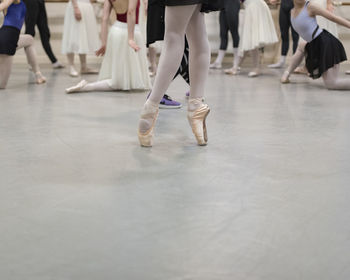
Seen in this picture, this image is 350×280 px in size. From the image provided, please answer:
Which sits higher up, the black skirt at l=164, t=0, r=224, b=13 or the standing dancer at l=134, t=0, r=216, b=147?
the black skirt at l=164, t=0, r=224, b=13

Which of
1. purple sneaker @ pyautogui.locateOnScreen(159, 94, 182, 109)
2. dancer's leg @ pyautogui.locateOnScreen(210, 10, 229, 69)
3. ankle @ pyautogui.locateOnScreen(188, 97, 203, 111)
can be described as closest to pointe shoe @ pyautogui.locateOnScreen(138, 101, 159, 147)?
ankle @ pyautogui.locateOnScreen(188, 97, 203, 111)

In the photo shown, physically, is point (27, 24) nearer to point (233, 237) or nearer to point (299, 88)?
point (299, 88)

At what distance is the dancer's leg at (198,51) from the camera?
2094 mm

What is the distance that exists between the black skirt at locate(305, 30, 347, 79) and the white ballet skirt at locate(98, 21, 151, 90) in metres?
1.27

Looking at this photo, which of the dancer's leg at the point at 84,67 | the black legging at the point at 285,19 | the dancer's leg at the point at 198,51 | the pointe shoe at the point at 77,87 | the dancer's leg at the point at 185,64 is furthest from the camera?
the black legging at the point at 285,19

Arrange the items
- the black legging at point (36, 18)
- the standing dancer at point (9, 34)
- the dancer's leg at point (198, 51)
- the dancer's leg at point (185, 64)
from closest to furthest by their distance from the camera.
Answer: the dancer's leg at point (198, 51) → the dancer's leg at point (185, 64) → the standing dancer at point (9, 34) → the black legging at point (36, 18)

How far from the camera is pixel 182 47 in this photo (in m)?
2.08

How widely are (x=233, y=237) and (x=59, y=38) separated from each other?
5640 millimetres

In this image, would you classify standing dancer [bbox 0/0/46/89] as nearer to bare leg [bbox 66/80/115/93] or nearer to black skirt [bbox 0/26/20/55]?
black skirt [bbox 0/26/20/55]

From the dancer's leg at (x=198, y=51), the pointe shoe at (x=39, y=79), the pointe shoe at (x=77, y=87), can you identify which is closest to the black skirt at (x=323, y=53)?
the pointe shoe at (x=77, y=87)

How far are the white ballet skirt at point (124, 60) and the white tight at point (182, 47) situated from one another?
65.7 inches

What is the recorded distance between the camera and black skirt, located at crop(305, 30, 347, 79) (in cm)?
379

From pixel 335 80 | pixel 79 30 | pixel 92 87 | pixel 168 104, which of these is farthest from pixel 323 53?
pixel 79 30

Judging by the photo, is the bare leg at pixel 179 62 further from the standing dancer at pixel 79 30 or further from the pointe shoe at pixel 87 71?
the pointe shoe at pixel 87 71
